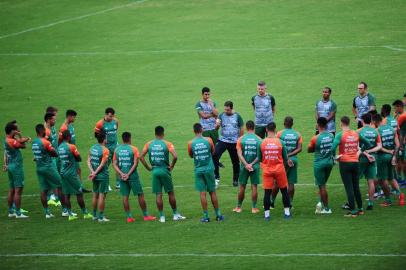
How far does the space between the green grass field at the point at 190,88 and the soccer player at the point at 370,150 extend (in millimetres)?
552

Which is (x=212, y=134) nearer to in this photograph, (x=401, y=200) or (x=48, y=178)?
(x=48, y=178)

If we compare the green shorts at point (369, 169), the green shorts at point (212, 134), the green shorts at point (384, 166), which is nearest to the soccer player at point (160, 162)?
the green shorts at point (212, 134)

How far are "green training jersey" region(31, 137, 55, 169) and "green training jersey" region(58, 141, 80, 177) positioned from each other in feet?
1.09

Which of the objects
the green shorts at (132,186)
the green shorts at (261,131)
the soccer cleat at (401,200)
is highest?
the green shorts at (261,131)

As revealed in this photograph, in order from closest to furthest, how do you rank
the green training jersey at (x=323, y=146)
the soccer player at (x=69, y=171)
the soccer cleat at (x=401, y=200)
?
the green training jersey at (x=323, y=146), the soccer cleat at (x=401, y=200), the soccer player at (x=69, y=171)

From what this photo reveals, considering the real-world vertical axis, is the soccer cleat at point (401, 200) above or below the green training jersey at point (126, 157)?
below

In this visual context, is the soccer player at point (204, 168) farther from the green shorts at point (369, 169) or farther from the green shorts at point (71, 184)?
the green shorts at point (369, 169)

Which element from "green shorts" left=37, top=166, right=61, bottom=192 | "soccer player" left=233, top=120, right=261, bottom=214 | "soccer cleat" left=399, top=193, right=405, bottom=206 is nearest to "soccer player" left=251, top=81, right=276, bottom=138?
"soccer player" left=233, top=120, right=261, bottom=214

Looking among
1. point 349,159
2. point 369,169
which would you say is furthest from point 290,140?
point 369,169

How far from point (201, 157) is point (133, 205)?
3.53 metres

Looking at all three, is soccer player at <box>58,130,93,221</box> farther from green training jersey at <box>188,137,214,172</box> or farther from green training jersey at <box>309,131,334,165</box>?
green training jersey at <box>309,131,334,165</box>

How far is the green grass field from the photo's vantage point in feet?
60.3

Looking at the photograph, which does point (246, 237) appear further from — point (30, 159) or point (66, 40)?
point (66, 40)

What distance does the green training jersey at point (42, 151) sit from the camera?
21547mm
